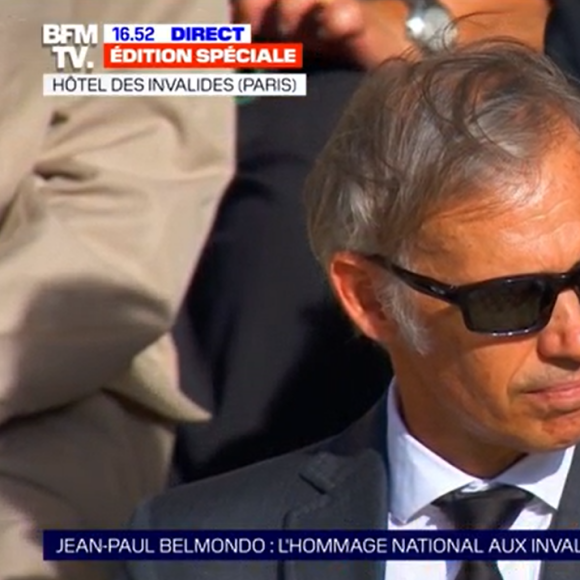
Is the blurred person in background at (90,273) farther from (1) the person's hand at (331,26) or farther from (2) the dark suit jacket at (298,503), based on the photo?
(2) the dark suit jacket at (298,503)

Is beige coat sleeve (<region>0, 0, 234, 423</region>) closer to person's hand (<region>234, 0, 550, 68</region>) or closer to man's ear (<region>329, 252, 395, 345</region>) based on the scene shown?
person's hand (<region>234, 0, 550, 68</region>)

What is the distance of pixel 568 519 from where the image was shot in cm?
131

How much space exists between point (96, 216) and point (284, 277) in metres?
0.20

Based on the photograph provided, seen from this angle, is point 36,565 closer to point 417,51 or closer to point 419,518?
point 419,518

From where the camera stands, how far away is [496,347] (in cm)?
126

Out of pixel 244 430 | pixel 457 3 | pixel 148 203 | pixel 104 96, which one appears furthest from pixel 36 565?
pixel 457 3

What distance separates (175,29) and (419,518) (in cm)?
60

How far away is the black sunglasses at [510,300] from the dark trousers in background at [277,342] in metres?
0.41

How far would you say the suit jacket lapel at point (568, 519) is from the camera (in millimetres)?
1300

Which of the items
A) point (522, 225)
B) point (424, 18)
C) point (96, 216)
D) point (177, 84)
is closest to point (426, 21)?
point (424, 18)

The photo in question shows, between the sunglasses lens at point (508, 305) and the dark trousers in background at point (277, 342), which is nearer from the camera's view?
the sunglasses lens at point (508, 305)

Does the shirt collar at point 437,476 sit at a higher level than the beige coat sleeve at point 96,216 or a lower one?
lower

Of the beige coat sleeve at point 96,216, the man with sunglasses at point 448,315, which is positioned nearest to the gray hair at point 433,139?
the man with sunglasses at point 448,315

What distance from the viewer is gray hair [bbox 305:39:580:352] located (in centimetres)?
125
